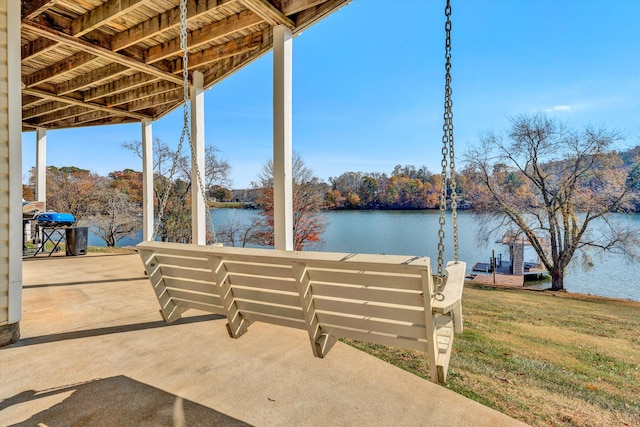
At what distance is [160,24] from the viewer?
362 centimetres

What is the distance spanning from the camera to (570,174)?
10758 mm

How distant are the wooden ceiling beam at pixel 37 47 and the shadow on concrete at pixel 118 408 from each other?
4.37 metres

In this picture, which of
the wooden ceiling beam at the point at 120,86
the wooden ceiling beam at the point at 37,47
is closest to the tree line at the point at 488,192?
the wooden ceiling beam at the point at 120,86

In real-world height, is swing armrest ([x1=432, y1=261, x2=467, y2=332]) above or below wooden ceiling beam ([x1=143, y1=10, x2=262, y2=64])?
below

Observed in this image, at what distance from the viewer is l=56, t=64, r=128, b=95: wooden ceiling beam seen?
4.84 meters

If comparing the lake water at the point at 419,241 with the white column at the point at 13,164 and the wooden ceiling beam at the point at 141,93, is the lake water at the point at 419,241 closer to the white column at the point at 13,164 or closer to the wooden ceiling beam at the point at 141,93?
the wooden ceiling beam at the point at 141,93

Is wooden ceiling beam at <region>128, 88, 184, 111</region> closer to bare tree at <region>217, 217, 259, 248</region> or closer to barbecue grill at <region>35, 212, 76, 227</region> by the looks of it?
barbecue grill at <region>35, 212, 76, 227</region>

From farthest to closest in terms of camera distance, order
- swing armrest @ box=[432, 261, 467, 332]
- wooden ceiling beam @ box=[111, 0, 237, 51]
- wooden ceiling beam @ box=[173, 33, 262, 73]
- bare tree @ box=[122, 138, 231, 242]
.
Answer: bare tree @ box=[122, 138, 231, 242] < wooden ceiling beam @ box=[173, 33, 262, 73] < wooden ceiling beam @ box=[111, 0, 237, 51] < swing armrest @ box=[432, 261, 467, 332]

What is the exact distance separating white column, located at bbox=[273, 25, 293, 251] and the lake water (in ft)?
31.2

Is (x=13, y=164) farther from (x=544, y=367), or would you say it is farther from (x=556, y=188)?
(x=556, y=188)

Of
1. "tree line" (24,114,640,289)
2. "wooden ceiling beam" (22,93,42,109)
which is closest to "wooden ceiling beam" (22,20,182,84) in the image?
"wooden ceiling beam" (22,93,42,109)

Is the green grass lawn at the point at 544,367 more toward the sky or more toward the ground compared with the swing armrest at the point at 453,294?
more toward the ground

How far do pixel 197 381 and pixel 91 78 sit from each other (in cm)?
559

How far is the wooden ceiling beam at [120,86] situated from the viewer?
5059 mm
